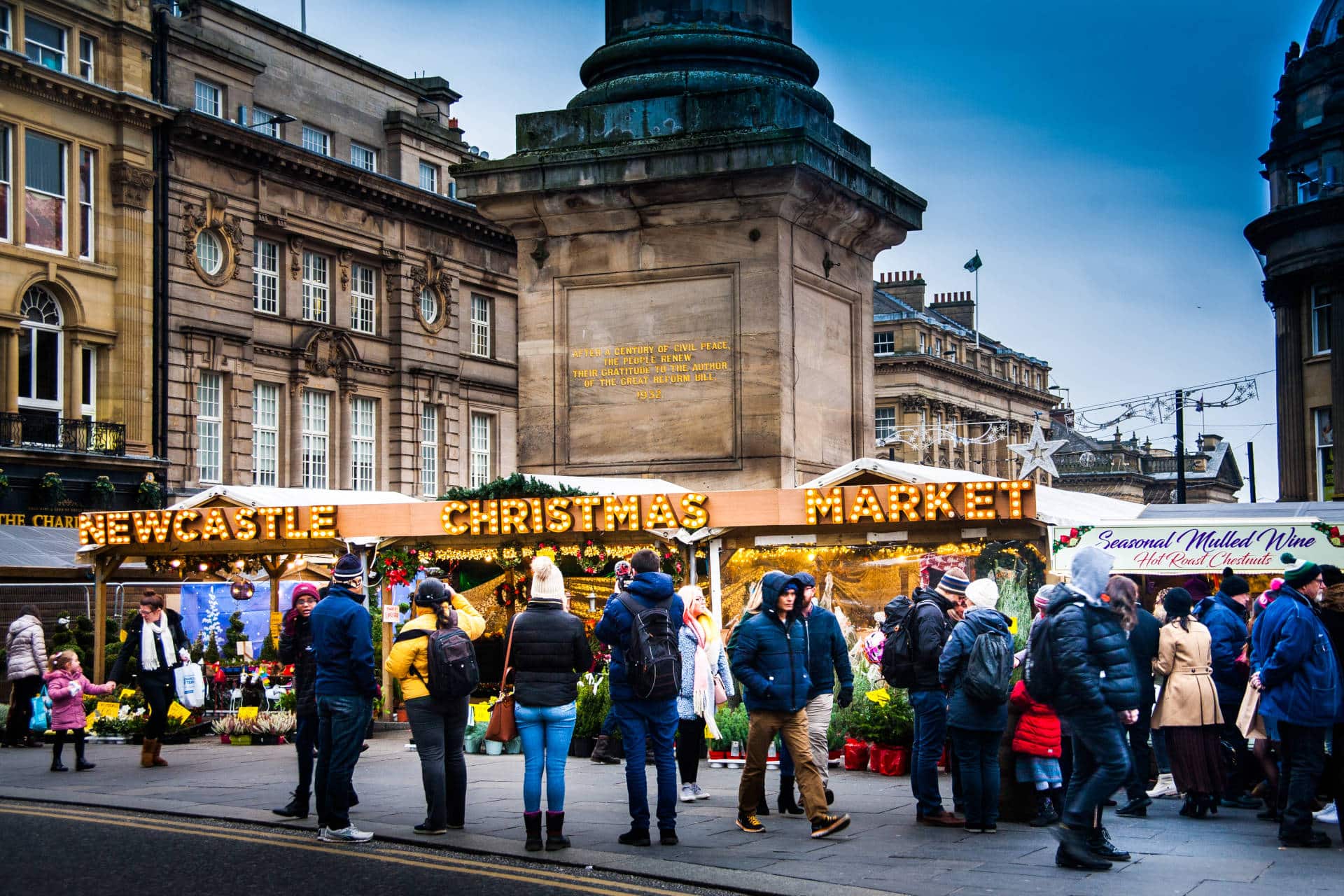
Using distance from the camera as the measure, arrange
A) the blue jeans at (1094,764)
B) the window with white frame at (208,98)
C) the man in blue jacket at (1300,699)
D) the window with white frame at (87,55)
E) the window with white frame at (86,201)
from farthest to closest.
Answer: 1. the window with white frame at (208,98)
2. the window with white frame at (87,55)
3. the window with white frame at (86,201)
4. the man in blue jacket at (1300,699)
5. the blue jeans at (1094,764)

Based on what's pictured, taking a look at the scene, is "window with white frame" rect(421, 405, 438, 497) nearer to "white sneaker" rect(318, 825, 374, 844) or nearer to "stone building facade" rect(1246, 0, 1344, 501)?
"stone building facade" rect(1246, 0, 1344, 501)

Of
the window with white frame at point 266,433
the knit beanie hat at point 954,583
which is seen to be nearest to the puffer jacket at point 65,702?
the knit beanie hat at point 954,583

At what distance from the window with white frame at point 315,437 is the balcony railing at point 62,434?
726 centimetres

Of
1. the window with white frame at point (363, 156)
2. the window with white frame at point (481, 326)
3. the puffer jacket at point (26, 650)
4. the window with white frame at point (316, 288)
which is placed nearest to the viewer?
the puffer jacket at point (26, 650)

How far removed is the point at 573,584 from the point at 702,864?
888 cm

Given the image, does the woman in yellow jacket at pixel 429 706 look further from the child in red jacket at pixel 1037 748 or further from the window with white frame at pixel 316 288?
the window with white frame at pixel 316 288

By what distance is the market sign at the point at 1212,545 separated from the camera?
16828 mm

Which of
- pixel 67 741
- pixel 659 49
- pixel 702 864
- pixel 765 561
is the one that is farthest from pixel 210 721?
pixel 702 864

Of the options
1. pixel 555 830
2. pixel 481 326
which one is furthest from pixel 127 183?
pixel 555 830

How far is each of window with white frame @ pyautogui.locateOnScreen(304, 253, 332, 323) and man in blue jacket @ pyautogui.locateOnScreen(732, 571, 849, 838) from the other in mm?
36270

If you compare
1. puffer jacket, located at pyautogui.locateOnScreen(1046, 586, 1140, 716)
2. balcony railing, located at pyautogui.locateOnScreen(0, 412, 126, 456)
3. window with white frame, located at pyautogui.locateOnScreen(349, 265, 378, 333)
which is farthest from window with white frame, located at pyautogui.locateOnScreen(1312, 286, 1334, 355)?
puffer jacket, located at pyautogui.locateOnScreen(1046, 586, 1140, 716)

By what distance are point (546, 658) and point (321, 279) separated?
37.7 metres

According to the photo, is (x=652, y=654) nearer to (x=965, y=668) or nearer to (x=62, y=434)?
(x=965, y=668)

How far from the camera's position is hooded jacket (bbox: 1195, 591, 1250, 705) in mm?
12164
